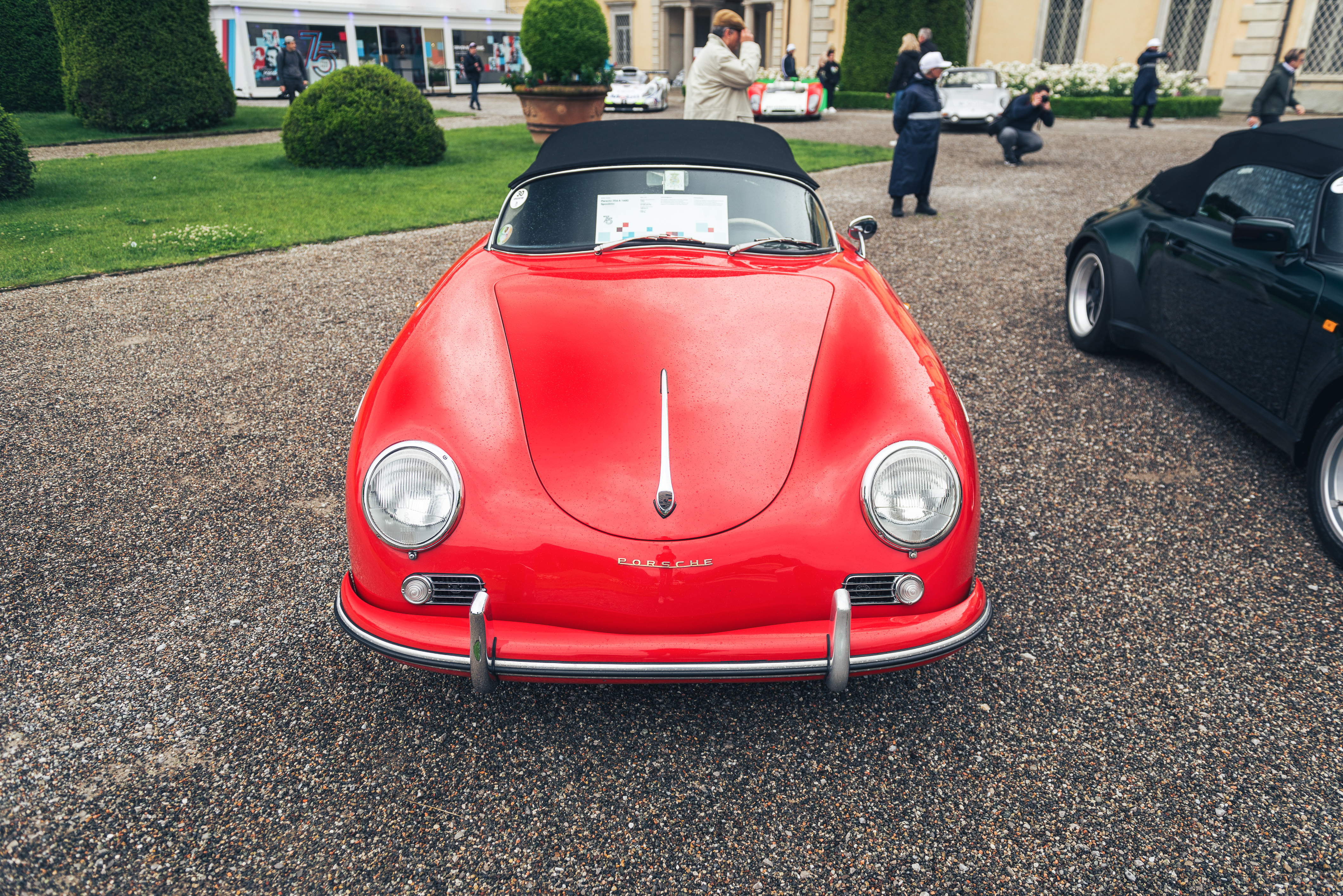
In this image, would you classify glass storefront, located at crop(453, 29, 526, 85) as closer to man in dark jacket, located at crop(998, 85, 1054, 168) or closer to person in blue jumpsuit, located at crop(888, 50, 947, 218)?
man in dark jacket, located at crop(998, 85, 1054, 168)

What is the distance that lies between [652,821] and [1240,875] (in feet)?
4.60

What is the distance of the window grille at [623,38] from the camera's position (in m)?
43.5

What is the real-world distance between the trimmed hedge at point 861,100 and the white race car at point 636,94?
5.77 meters

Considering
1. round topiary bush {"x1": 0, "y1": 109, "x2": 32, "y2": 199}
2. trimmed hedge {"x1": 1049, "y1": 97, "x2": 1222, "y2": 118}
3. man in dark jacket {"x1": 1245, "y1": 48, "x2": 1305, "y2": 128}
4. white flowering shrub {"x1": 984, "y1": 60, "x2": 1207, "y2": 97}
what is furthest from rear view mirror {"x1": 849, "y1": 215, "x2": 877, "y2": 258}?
white flowering shrub {"x1": 984, "y1": 60, "x2": 1207, "y2": 97}

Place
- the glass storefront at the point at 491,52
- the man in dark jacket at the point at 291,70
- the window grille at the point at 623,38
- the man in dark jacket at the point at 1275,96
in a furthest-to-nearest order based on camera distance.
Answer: the window grille at the point at 623,38
the glass storefront at the point at 491,52
the man in dark jacket at the point at 291,70
the man in dark jacket at the point at 1275,96

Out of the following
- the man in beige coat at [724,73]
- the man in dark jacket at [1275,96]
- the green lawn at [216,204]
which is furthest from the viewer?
the man in dark jacket at [1275,96]

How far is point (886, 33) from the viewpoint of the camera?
2569 cm

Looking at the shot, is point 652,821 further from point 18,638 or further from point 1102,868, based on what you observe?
point 18,638

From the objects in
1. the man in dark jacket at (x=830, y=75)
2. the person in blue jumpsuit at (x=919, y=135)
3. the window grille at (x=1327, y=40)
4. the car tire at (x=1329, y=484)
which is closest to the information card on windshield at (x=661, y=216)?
the car tire at (x=1329, y=484)

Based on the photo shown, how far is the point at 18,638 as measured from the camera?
2.76 metres

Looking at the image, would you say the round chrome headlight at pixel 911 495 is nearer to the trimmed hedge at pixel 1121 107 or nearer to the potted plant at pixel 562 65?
the potted plant at pixel 562 65

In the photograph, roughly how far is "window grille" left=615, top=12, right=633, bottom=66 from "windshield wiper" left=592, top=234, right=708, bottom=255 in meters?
44.4

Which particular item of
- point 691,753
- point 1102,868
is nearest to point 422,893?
point 691,753

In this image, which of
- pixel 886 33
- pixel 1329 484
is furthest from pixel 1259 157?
pixel 886 33
